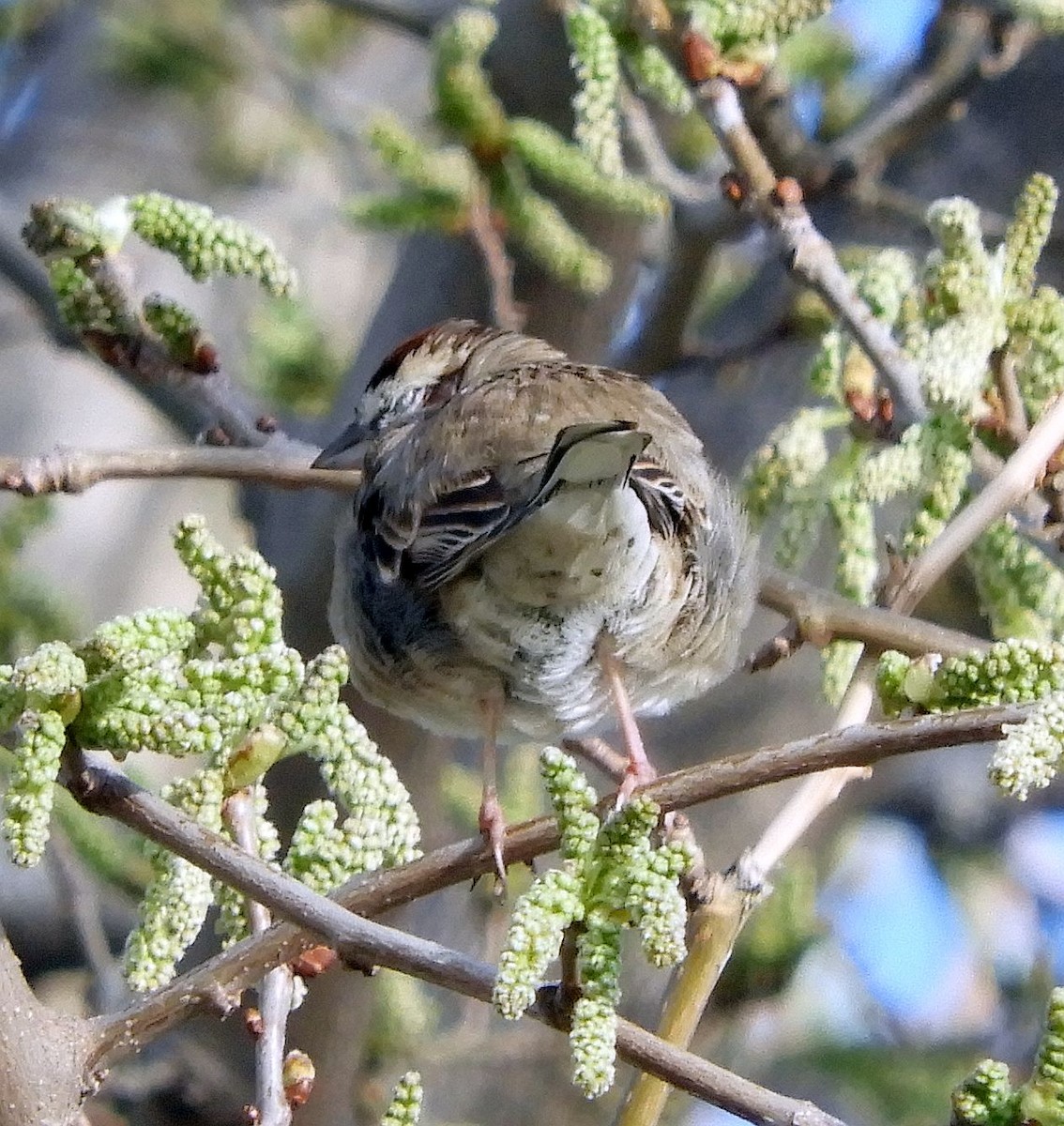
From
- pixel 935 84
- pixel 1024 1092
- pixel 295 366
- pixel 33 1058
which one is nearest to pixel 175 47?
pixel 295 366

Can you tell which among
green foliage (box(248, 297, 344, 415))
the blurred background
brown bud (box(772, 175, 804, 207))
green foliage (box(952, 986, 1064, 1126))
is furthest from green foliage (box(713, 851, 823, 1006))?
green foliage (box(952, 986, 1064, 1126))

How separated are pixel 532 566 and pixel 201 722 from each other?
1.14 metres

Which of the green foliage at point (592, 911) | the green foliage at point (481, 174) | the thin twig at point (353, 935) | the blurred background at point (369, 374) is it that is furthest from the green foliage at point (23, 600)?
the green foliage at point (592, 911)

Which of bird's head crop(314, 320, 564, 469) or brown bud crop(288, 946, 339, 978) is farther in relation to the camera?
bird's head crop(314, 320, 564, 469)

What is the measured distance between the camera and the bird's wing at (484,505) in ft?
6.18

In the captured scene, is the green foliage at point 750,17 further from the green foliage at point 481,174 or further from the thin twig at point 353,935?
the thin twig at point 353,935

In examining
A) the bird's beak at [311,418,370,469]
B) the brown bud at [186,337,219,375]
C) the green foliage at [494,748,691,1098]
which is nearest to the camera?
the green foliage at [494,748,691,1098]

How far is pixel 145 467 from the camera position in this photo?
2.08 meters

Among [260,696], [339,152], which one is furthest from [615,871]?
[339,152]

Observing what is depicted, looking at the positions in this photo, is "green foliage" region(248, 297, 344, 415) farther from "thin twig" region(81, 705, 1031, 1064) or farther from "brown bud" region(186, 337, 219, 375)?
"thin twig" region(81, 705, 1031, 1064)

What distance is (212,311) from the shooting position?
18.6 ft

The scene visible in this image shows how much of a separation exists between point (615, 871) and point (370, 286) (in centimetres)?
542

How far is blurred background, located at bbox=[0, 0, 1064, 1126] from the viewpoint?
325 cm

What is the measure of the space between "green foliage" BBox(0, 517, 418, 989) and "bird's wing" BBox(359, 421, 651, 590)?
552 mm
